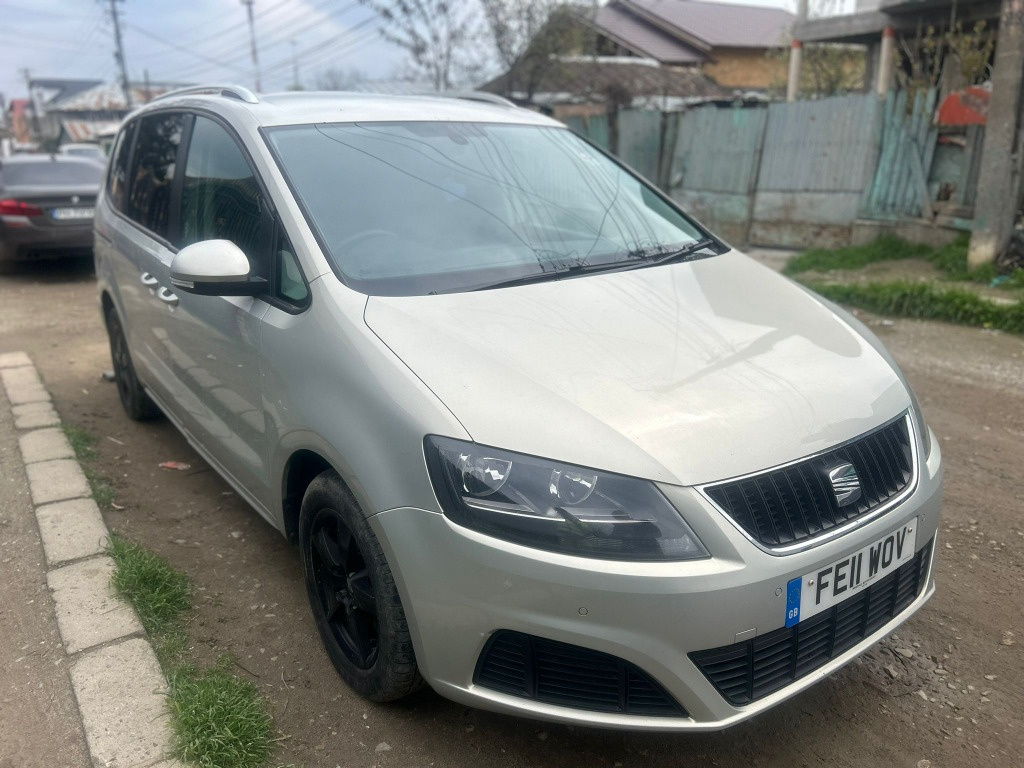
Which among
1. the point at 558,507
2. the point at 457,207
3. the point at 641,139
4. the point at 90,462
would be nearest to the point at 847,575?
the point at 558,507

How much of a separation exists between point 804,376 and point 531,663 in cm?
106

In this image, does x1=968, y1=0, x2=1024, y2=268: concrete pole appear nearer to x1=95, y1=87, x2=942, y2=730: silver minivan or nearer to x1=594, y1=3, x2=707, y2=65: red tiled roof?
x1=95, y1=87, x2=942, y2=730: silver minivan

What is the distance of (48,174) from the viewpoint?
1020cm

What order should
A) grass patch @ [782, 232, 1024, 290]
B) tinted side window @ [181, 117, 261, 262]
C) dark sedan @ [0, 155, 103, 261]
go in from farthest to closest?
dark sedan @ [0, 155, 103, 261] < grass patch @ [782, 232, 1024, 290] < tinted side window @ [181, 117, 261, 262]

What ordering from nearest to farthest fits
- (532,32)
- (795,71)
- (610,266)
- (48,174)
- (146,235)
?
(610,266)
(146,235)
(48,174)
(795,71)
(532,32)

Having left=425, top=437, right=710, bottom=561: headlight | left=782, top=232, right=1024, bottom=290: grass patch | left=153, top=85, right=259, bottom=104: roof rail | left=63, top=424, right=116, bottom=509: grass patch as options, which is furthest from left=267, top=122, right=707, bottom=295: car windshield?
left=782, top=232, right=1024, bottom=290: grass patch

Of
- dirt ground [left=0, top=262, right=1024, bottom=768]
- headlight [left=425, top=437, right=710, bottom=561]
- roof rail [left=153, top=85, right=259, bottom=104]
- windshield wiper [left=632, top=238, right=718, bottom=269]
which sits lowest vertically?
dirt ground [left=0, top=262, right=1024, bottom=768]

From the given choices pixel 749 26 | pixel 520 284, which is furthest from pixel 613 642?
pixel 749 26

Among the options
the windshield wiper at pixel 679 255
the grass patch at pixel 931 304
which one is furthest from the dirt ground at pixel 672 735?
the grass patch at pixel 931 304

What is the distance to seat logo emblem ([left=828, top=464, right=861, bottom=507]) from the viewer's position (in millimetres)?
2037

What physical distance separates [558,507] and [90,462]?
3.26 m

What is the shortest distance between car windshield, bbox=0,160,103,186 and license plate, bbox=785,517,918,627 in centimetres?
1040

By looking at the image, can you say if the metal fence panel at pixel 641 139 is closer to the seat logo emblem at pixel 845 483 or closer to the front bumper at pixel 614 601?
the seat logo emblem at pixel 845 483

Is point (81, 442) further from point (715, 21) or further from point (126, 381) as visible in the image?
point (715, 21)
